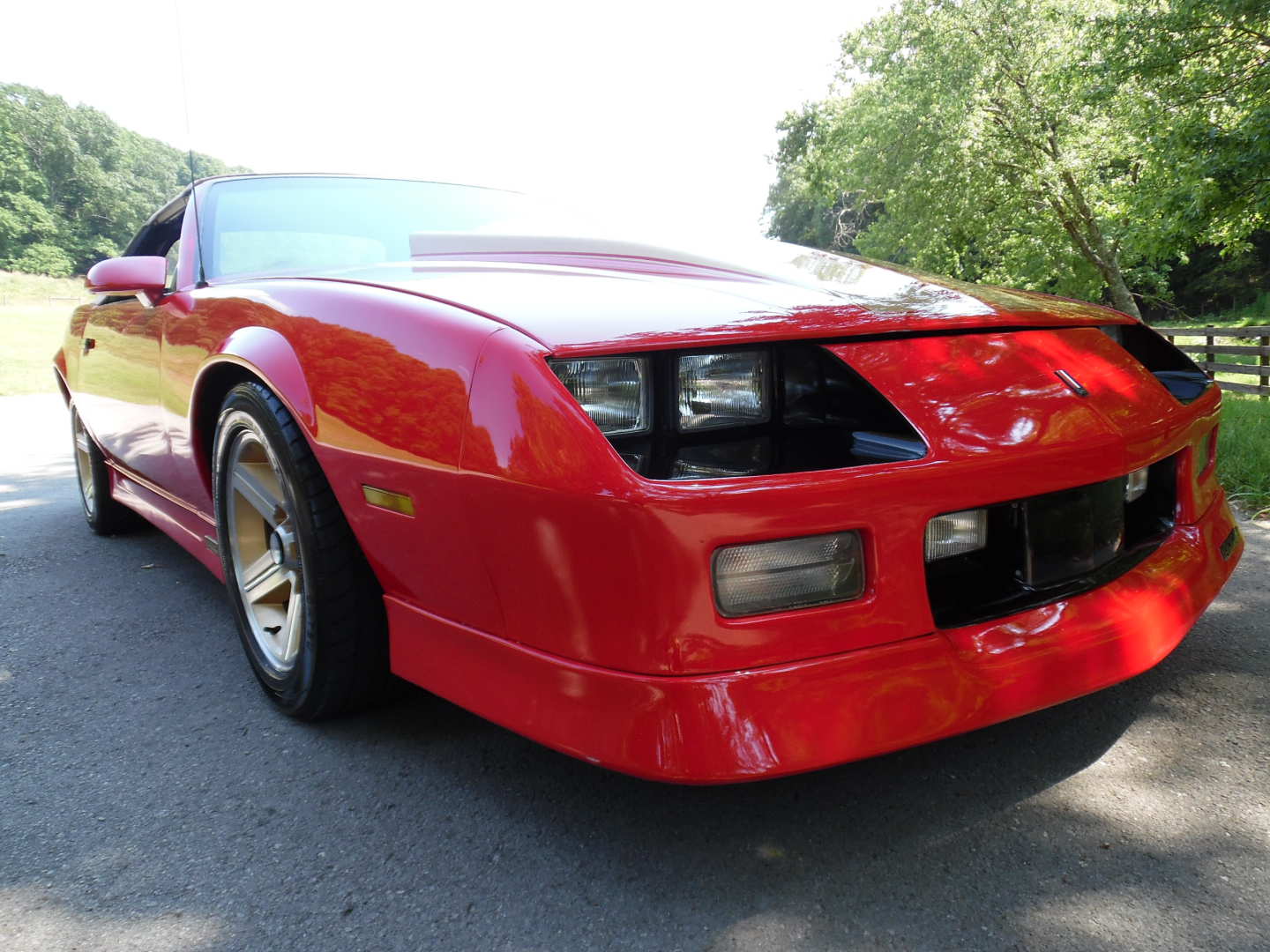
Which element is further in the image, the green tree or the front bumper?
the green tree

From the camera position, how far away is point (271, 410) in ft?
6.18

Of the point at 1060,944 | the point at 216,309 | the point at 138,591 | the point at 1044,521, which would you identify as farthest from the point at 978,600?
the point at 138,591

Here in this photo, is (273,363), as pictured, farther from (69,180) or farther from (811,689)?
(69,180)

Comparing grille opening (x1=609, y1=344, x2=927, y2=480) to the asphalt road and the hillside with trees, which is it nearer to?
the asphalt road

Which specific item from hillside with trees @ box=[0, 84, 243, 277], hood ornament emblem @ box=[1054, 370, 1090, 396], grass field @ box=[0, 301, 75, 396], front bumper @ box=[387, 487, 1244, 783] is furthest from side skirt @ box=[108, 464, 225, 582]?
hillside with trees @ box=[0, 84, 243, 277]

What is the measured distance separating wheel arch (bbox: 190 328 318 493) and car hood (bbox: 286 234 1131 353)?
0.21 meters

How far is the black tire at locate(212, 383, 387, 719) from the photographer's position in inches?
70.4

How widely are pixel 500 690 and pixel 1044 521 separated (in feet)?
3.00

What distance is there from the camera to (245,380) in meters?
2.14

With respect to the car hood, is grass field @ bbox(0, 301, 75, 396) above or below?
below

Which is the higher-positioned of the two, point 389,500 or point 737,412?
point 737,412

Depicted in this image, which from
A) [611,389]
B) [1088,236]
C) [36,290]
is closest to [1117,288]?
[1088,236]

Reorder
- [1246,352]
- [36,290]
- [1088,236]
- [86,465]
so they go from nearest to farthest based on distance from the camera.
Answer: [86,465]
[1246,352]
[1088,236]
[36,290]

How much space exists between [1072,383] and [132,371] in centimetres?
258
